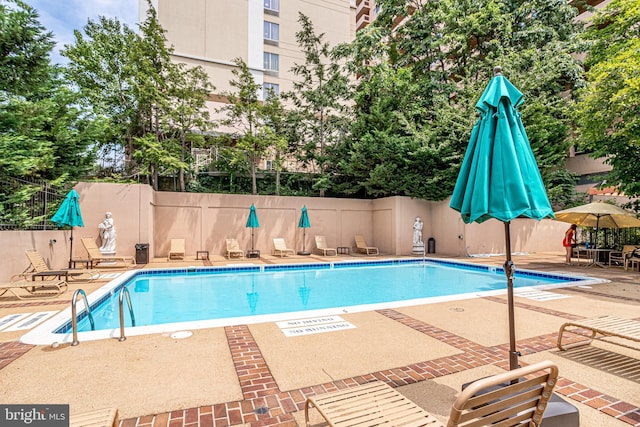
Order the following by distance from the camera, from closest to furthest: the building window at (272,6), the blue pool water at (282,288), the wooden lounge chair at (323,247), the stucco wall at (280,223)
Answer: the blue pool water at (282,288) < the stucco wall at (280,223) < the wooden lounge chair at (323,247) < the building window at (272,6)

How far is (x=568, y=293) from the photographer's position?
284 inches

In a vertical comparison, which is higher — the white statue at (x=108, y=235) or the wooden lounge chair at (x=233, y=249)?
the white statue at (x=108, y=235)

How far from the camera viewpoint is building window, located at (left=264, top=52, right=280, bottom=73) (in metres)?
26.8

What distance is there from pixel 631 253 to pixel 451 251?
6.43 metres

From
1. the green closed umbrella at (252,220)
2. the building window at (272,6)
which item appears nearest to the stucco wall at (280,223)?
the green closed umbrella at (252,220)

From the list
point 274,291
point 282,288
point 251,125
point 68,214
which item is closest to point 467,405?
point 274,291

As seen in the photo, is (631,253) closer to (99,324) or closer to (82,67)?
(99,324)

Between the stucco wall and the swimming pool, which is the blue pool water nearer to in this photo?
the swimming pool

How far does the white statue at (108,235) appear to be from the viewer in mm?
12164

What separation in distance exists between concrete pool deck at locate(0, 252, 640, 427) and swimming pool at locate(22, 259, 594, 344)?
63 cm

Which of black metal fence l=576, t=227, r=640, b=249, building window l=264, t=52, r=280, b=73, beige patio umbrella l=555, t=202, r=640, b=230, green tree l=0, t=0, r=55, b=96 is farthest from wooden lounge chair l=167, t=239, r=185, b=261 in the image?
building window l=264, t=52, r=280, b=73

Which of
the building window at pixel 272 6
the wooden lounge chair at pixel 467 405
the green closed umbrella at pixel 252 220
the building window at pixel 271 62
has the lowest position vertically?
the wooden lounge chair at pixel 467 405

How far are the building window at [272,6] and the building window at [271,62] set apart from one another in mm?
3351

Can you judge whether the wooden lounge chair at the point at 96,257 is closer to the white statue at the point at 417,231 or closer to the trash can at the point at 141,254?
the trash can at the point at 141,254
